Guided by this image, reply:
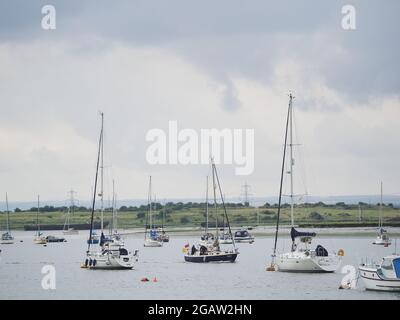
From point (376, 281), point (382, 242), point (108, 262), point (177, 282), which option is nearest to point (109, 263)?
point (108, 262)

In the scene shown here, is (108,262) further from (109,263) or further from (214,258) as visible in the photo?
(214,258)

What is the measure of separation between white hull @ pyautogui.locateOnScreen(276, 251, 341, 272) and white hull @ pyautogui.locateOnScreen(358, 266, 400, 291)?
53.7 feet

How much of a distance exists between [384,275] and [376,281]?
0.90 meters

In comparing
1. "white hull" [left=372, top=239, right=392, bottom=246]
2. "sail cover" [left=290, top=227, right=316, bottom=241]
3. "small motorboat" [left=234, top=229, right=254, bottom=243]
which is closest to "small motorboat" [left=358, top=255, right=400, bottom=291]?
"sail cover" [left=290, top=227, right=316, bottom=241]

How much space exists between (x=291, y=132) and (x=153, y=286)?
23.7m

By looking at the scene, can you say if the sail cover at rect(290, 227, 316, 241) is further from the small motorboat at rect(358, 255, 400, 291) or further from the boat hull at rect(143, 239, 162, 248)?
the boat hull at rect(143, 239, 162, 248)

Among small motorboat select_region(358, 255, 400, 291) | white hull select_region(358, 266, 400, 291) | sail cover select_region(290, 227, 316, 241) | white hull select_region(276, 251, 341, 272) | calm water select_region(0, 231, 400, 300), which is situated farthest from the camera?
sail cover select_region(290, 227, 316, 241)

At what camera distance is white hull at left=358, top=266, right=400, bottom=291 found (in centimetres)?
7369

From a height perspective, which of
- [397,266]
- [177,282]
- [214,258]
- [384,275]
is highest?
[397,266]

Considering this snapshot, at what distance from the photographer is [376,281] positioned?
7494 cm

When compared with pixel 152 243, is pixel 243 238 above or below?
above

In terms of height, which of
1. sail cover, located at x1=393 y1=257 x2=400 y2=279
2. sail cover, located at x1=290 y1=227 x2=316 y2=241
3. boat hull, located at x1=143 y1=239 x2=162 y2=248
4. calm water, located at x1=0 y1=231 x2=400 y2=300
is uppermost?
sail cover, located at x1=290 y1=227 x2=316 y2=241
